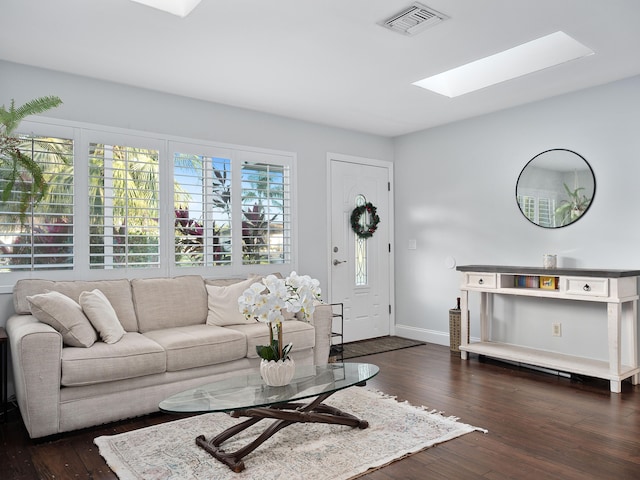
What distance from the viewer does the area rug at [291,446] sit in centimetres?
233

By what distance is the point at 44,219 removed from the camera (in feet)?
11.7

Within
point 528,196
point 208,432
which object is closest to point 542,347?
point 528,196

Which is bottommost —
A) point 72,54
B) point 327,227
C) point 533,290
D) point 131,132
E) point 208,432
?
point 208,432

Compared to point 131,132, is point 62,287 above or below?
below

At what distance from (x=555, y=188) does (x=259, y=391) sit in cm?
339

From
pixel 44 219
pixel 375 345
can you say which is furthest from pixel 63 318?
pixel 375 345

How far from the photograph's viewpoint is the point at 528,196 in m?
4.59

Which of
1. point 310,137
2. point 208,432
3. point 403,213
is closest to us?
point 208,432

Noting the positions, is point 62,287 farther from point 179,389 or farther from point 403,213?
point 403,213

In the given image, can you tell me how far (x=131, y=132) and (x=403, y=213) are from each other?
3280 mm

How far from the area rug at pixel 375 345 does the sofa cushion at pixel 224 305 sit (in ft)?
4.39

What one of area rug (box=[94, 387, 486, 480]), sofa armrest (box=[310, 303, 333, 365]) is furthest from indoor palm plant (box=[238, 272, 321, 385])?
sofa armrest (box=[310, 303, 333, 365])

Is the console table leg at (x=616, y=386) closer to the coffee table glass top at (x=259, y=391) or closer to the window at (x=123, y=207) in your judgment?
the coffee table glass top at (x=259, y=391)

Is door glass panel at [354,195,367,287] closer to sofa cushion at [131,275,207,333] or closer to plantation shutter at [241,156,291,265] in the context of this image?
plantation shutter at [241,156,291,265]
